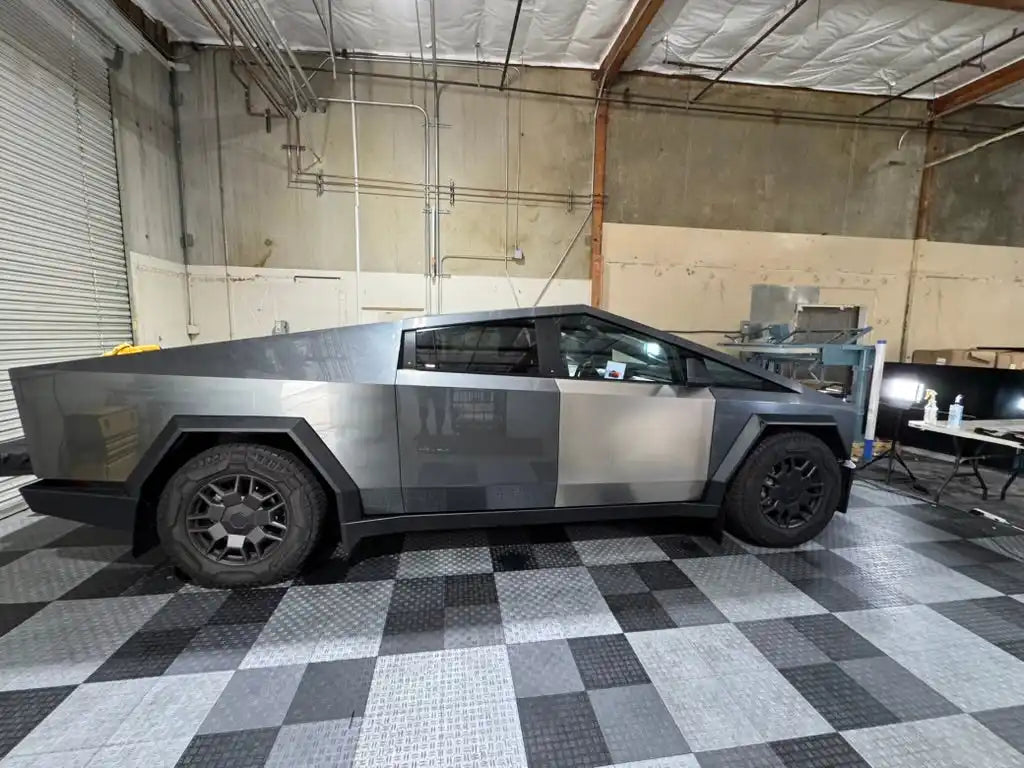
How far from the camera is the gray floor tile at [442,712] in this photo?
1.15 m

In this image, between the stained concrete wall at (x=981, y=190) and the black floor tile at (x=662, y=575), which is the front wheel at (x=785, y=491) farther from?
the stained concrete wall at (x=981, y=190)

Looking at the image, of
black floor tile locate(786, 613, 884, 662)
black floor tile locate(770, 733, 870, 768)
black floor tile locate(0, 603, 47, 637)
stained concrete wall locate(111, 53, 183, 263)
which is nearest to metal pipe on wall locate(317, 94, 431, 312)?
stained concrete wall locate(111, 53, 183, 263)

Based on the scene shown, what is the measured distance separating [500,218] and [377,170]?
1.50 metres

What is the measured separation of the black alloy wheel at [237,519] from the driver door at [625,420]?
1316 millimetres

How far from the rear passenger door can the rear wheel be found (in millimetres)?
461

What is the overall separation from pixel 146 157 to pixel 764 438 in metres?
5.75

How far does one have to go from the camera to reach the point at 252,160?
14.9ft

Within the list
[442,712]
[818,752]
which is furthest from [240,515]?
[818,752]

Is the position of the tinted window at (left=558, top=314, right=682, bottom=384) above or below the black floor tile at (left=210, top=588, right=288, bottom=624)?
above

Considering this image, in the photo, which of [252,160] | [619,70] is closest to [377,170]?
[252,160]

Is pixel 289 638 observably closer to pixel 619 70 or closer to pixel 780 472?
pixel 780 472

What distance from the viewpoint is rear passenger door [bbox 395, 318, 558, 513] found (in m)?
1.86

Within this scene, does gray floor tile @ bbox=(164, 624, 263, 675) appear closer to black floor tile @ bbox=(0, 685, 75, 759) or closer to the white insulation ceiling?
black floor tile @ bbox=(0, 685, 75, 759)

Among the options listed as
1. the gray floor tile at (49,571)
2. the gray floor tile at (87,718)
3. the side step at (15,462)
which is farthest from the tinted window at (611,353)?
the gray floor tile at (49,571)
